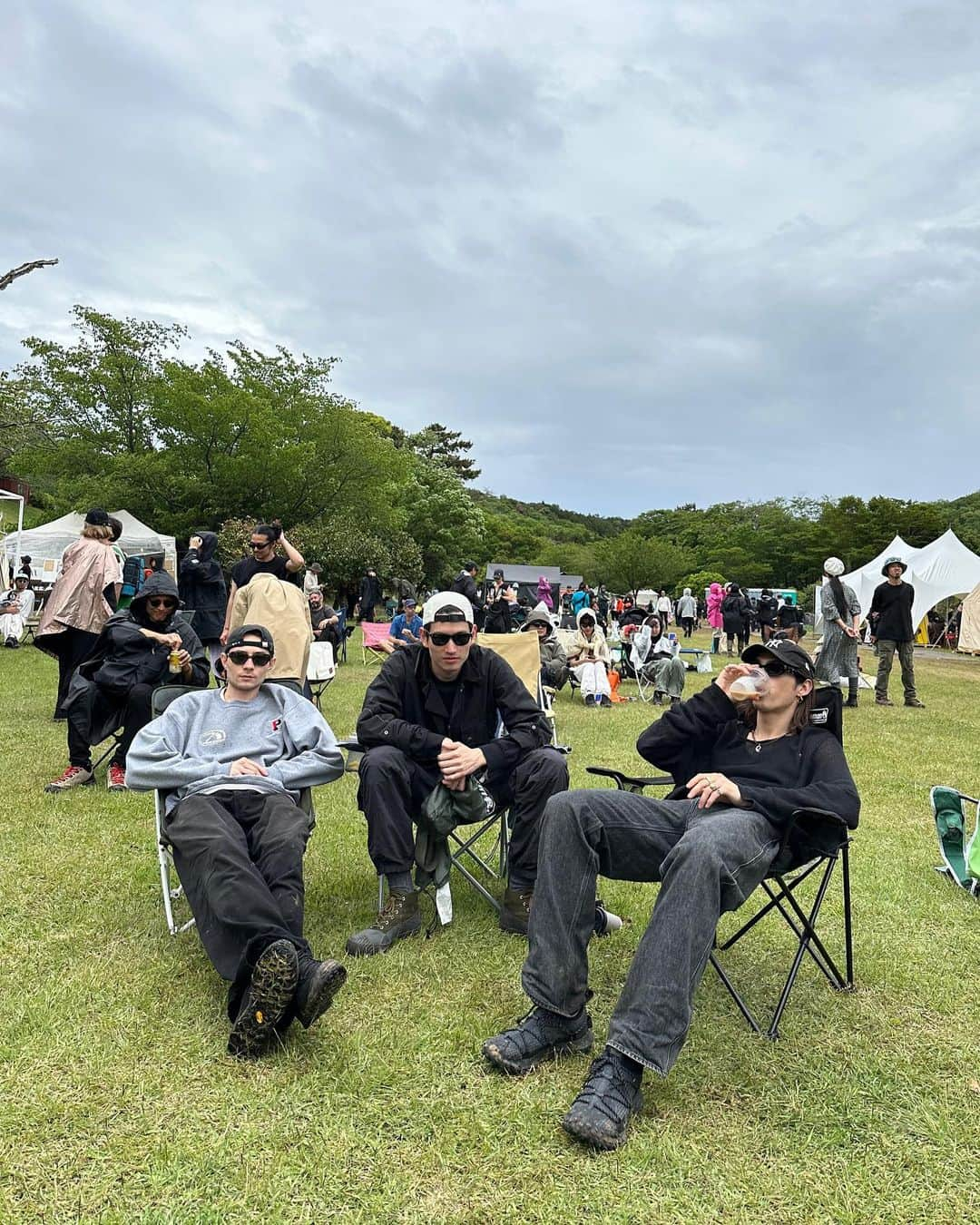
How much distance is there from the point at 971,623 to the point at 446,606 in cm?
2213

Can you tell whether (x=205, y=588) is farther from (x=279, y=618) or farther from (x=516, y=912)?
(x=516, y=912)

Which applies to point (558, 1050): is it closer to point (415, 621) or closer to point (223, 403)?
point (415, 621)

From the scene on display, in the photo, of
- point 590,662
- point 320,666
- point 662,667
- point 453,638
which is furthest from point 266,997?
point 662,667

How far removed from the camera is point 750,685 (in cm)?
302

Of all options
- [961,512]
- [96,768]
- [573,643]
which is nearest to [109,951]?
[96,768]

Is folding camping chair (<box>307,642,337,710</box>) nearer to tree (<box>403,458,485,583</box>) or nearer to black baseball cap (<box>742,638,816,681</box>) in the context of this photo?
black baseball cap (<box>742,638,816,681</box>)

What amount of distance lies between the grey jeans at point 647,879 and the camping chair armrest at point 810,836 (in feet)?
0.25

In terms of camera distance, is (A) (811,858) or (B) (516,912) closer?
(A) (811,858)

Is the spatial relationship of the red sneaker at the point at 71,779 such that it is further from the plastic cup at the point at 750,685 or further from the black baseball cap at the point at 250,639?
the plastic cup at the point at 750,685

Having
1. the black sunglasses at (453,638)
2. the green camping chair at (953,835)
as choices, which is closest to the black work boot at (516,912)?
the black sunglasses at (453,638)

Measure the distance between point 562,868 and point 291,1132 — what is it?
3.28 ft

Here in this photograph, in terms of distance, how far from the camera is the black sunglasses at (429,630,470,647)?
3521 mm

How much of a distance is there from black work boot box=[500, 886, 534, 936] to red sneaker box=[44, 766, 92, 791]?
339cm

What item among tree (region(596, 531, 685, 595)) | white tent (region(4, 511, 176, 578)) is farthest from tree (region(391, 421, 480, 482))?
white tent (region(4, 511, 176, 578))
